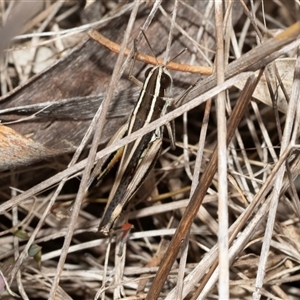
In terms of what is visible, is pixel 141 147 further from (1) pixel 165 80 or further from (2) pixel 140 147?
(1) pixel 165 80

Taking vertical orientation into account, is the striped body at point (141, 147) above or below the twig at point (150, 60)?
below

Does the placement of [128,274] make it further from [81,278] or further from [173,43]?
[173,43]

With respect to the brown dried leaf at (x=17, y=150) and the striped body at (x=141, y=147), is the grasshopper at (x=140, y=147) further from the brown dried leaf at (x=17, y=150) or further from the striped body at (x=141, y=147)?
the brown dried leaf at (x=17, y=150)

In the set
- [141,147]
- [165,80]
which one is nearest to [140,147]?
[141,147]

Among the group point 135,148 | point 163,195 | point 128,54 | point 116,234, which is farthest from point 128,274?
point 128,54

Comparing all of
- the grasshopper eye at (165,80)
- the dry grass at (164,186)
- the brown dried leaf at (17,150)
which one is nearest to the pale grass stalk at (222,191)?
the dry grass at (164,186)

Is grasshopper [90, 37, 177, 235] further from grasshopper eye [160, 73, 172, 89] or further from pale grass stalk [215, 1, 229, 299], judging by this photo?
pale grass stalk [215, 1, 229, 299]

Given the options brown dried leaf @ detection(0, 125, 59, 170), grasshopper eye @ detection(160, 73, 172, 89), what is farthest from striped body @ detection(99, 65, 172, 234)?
brown dried leaf @ detection(0, 125, 59, 170)
